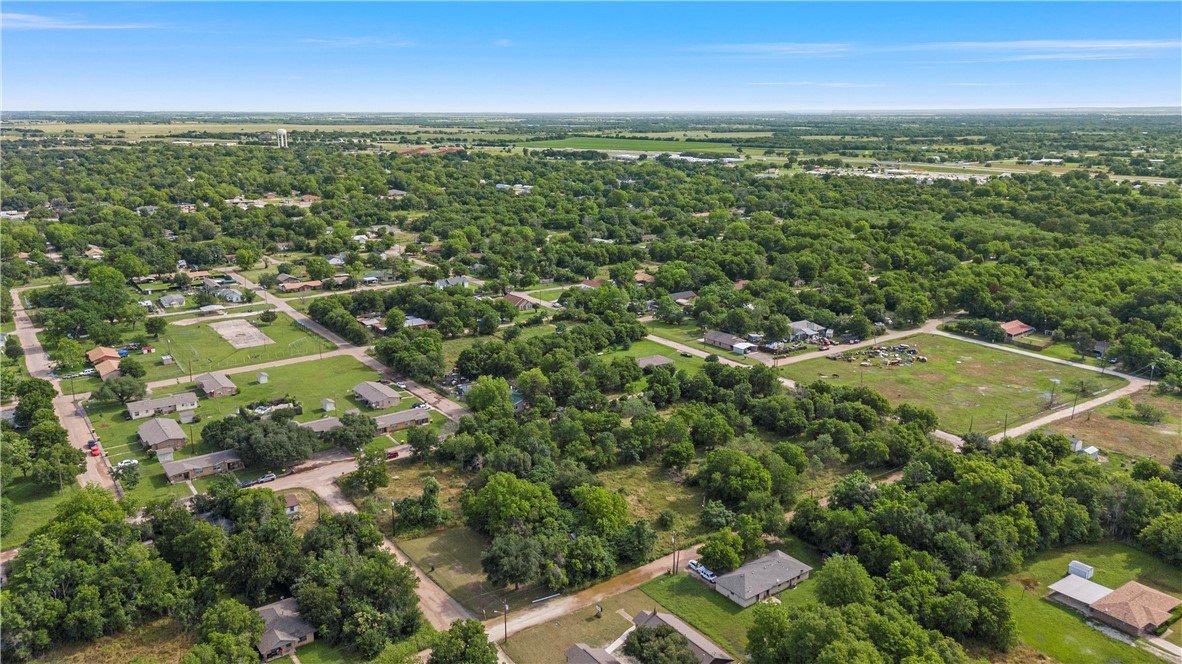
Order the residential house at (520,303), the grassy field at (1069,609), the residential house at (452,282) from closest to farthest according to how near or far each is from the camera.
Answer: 1. the grassy field at (1069,609)
2. the residential house at (520,303)
3. the residential house at (452,282)

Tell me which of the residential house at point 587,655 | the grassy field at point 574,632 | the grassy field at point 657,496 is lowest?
the grassy field at point 657,496

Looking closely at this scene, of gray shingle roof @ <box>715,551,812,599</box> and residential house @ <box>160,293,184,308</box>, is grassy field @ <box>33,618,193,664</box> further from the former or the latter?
residential house @ <box>160,293,184,308</box>

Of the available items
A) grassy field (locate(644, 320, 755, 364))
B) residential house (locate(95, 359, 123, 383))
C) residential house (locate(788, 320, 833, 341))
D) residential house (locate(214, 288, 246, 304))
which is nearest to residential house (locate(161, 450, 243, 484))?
residential house (locate(95, 359, 123, 383))

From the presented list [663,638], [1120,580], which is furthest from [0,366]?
[1120,580]

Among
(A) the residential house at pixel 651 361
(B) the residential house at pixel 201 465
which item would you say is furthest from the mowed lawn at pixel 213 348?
(A) the residential house at pixel 651 361

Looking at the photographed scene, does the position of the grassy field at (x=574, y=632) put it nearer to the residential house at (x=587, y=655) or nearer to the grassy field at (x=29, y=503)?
the residential house at (x=587, y=655)

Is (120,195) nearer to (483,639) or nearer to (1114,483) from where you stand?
(483,639)
